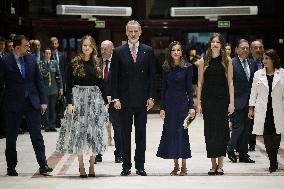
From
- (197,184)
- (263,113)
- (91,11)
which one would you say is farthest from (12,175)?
(91,11)

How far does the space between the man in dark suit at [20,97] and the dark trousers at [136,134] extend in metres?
0.96

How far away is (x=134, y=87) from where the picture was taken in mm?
7363

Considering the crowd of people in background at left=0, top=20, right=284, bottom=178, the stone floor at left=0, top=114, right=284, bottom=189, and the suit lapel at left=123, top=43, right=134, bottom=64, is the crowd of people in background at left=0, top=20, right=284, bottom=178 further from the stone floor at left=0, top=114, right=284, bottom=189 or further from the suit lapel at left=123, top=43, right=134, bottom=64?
the stone floor at left=0, top=114, right=284, bottom=189

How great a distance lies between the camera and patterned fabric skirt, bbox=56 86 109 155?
7.15 meters

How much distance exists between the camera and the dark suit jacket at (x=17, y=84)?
739 cm

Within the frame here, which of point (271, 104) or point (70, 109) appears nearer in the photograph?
point (70, 109)

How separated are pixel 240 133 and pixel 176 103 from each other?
1617 mm

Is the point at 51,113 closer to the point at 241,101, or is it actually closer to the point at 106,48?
the point at 106,48

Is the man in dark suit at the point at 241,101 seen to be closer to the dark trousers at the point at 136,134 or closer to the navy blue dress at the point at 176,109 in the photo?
the navy blue dress at the point at 176,109

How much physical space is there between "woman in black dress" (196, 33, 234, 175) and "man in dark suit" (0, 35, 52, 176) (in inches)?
77.0

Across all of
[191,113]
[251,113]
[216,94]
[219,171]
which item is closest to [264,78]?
[251,113]

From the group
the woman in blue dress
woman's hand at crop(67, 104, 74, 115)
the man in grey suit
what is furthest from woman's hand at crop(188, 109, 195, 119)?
the man in grey suit

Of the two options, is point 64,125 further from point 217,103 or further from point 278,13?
point 278,13

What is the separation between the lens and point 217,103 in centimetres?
752
